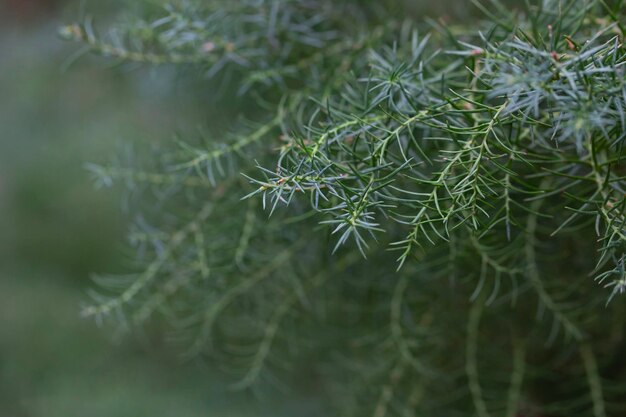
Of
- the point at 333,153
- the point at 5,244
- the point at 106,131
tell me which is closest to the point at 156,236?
the point at 333,153

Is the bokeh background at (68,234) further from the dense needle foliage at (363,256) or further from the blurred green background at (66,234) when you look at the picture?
the dense needle foliage at (363,256)

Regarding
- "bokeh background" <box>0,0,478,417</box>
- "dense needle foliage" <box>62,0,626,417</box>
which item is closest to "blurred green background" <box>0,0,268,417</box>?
"bokeh background" <box>0,0,478,417</box>

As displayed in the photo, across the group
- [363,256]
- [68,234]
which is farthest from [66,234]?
[363,256]

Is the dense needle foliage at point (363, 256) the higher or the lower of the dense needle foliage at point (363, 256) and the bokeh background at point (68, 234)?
the higher

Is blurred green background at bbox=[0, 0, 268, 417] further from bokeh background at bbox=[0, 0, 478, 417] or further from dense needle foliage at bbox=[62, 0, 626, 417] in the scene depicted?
dense needle foliage at bbox=[62, 0, 626, 417]

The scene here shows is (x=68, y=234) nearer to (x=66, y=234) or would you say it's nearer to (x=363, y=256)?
(x=66, y=234)

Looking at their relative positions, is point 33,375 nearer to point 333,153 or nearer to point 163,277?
point 163,277

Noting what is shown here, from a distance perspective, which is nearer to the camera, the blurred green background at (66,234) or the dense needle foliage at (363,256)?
the dense needle foliage at (363,256)

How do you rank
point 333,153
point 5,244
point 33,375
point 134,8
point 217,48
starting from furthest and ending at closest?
point 5,244 < point 33,375 < point 134,8 < point 217,48 < point 333,153

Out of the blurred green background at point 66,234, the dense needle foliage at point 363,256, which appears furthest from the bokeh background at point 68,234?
the dense needle foliage at point 363,256
